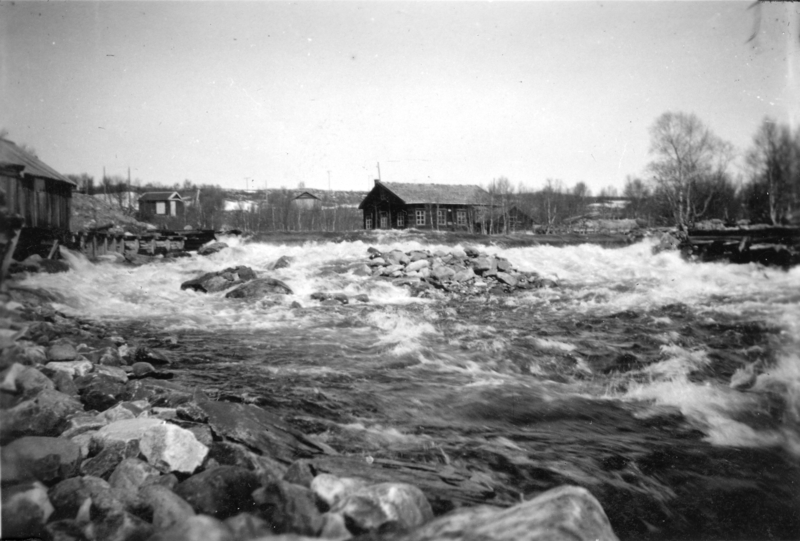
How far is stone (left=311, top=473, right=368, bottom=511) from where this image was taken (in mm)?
1685

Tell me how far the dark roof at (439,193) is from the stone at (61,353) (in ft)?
84.6

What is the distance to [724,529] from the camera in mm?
1845

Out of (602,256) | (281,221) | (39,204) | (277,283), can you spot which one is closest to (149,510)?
(277,283)

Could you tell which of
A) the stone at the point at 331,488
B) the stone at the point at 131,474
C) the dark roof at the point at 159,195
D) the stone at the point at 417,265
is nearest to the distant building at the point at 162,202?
the dark roof at the point at 159,195

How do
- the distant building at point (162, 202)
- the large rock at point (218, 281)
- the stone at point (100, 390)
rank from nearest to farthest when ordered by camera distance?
the stone at point (100, 390) < the large rock at point (218, 281) < the distant building at point (162, 202)

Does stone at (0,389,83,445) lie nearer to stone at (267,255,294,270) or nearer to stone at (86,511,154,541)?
stone at (86,511,154,541)

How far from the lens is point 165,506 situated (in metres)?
1.57

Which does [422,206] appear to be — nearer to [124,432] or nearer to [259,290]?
[259,290]

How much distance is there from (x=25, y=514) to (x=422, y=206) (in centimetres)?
2854

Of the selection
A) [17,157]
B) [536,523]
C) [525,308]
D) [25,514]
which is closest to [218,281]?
[17,157]

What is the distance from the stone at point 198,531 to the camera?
1.49 m

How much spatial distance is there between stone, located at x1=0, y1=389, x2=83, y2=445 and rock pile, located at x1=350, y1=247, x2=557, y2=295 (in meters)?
7.52

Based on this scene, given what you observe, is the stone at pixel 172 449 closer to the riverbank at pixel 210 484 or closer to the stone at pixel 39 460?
the riverbank at pixel 210 484

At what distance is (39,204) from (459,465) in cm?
1088
